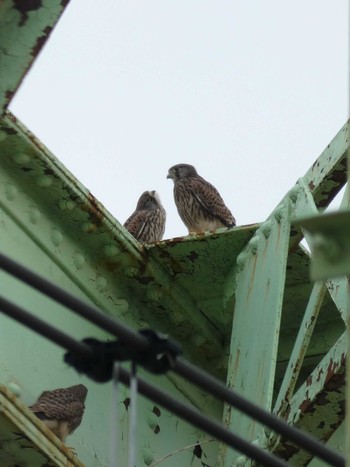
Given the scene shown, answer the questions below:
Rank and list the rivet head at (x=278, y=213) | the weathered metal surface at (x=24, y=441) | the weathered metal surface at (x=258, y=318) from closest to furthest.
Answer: the weathered metal surface at (x=24, y=441)
the weathered metal surface at (x=258, y=318)
the rivet head at (x=278, y=213)

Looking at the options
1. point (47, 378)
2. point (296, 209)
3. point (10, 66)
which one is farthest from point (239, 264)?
point (10, 66)

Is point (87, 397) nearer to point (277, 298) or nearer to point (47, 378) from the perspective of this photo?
point (47, 378)

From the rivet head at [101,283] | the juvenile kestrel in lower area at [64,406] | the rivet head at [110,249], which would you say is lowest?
the juvenile kestrel in lower area at [64,406]

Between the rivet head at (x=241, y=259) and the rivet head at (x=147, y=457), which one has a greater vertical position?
the rivet head at (x=241, y=259)

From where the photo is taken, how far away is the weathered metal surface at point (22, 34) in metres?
4.92

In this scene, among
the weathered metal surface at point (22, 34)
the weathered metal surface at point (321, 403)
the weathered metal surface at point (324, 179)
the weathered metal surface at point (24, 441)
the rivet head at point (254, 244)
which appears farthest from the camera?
the rivet head at point (254, 244)

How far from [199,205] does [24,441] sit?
6.72 metres

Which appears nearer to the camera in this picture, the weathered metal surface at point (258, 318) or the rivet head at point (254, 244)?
the weathered metal surface at point (258, 318)

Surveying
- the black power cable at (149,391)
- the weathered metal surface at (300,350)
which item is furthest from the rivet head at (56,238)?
the black power cable at (149,391)

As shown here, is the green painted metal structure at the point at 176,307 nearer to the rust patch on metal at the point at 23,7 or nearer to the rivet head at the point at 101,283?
the rivet head at the point at 101,283

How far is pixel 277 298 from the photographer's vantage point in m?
7.58

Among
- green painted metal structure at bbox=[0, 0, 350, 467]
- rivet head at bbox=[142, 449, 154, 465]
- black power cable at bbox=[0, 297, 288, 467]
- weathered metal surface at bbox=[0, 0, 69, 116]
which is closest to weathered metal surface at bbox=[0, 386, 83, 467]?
green painted metal structure at bbox=[0, 0, 350, 467]

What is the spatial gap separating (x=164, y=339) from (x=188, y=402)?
5.03m

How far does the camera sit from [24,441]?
689 centimetres
